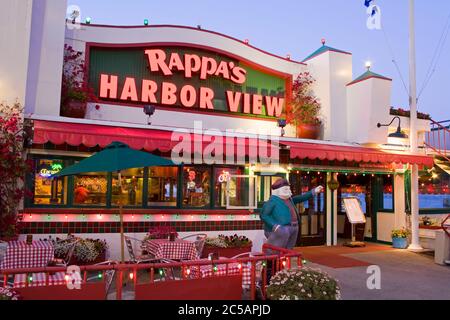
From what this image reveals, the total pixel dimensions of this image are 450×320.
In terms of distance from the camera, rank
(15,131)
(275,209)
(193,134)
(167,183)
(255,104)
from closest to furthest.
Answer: (275,209)
(15,131)
(193,134)
(167,183)
(255,104)

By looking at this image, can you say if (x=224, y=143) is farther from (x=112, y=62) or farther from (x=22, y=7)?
(x=22, y=7)

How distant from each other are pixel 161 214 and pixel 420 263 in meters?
6.58

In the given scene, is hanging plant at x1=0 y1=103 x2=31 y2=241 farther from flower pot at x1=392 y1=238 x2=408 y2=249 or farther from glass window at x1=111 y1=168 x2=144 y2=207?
flower pot at x1=392 y1=238 x2=408 y2=249

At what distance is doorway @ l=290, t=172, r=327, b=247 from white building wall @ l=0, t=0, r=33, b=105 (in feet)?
25.8

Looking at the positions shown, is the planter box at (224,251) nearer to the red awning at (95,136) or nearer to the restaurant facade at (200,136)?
the restaurant facade at (200,136)

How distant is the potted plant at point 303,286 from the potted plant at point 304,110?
26.6 feet

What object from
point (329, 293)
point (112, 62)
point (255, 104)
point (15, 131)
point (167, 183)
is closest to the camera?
point (329, 293)

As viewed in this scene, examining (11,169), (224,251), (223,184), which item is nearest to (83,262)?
(11,169)

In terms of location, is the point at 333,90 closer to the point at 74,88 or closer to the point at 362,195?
the point at 362,195

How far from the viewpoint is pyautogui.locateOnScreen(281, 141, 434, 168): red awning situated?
10703 mm

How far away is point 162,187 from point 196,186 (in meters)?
0.90

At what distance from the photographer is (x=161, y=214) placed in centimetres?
1014

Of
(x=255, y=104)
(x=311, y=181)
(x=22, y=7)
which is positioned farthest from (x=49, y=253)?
(x=311, y=181)

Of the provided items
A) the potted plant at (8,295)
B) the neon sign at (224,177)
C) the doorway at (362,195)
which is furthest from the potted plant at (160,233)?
the doorway at (362,195)
